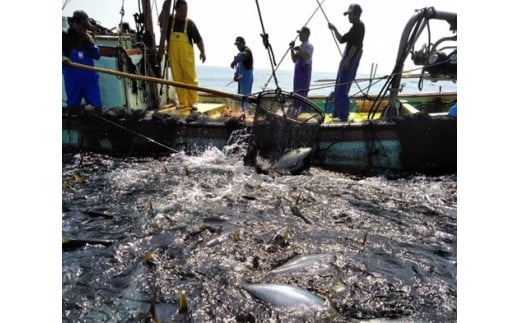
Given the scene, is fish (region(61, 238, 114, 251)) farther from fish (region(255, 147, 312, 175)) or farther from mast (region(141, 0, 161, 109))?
mast (region(141, 0, 161, 109))

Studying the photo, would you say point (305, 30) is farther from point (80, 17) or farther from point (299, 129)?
point (80, 17)

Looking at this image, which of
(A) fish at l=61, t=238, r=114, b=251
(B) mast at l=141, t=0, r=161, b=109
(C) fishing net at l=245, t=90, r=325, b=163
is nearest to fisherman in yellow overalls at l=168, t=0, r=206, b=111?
(B) mast at l=141, t=0, r=161, b=109

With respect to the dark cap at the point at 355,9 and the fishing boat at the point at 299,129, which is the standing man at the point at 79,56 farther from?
the dark cap at the point at 355,9

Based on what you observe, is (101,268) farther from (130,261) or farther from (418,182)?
(418,182)

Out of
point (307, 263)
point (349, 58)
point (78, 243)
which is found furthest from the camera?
point (349, 58)

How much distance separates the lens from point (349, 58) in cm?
805

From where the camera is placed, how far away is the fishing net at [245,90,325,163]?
589 centimetres

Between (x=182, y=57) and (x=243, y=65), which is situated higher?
(x=243, y=65)

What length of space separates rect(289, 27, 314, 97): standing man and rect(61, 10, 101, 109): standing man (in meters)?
4.87

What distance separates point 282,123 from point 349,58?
10.7 feet

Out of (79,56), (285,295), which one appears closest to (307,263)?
(285,295)

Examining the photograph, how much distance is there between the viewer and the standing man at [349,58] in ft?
25.7

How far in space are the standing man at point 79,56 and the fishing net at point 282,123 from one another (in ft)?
12.0

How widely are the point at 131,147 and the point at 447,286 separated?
19.9 feet
